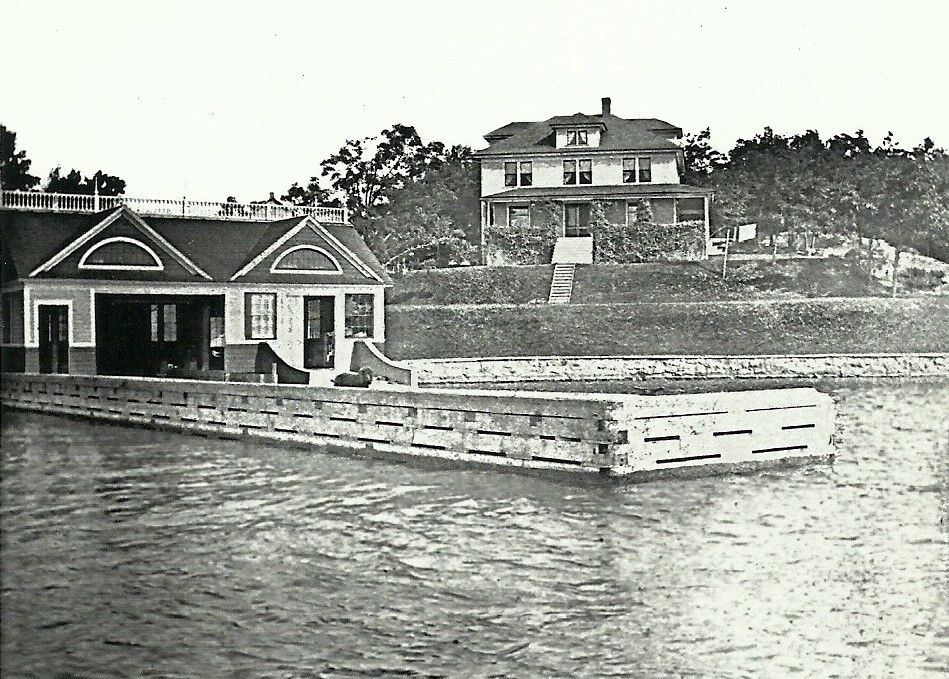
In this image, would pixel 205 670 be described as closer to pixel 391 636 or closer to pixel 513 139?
pixel 391 636

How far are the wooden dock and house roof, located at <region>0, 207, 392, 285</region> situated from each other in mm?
725

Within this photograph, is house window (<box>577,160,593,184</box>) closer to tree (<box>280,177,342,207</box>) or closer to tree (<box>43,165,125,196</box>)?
tree (<box>280,177,342,207</box>)

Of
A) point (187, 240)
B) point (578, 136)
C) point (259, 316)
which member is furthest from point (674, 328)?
point (187, 240)

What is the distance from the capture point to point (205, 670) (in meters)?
4.15

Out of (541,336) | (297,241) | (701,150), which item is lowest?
(541,336)

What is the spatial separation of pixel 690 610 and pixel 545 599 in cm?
62

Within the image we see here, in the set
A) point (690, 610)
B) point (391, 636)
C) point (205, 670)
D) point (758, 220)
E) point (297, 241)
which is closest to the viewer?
point (205, 670)

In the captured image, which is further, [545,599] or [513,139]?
[513,139]

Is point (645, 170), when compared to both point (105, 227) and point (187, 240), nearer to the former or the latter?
point (187, 240)

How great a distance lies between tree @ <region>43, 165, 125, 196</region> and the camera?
17.7ft

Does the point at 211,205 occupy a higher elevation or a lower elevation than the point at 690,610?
higher

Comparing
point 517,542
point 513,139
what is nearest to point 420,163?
point 513,139

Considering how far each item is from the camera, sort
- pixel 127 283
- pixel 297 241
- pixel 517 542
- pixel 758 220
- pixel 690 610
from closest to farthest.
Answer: pixel 690 610 < pixel 517 542 < pixel 127 283 < pixel 297 241 < pixel 758 220

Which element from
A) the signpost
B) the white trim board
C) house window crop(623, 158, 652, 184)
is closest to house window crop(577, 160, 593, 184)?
house window crop(623, 158, 652, 184)
